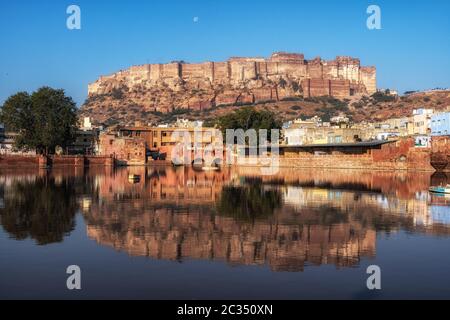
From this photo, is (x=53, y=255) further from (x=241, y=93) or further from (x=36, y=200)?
(x=241, y=93)

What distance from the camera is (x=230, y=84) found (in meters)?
168

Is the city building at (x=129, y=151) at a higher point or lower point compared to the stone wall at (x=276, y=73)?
lower

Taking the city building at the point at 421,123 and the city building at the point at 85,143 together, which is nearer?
the city building at the point at 421,123

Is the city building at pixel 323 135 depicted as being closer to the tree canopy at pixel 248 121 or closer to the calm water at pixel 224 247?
the tree canopy at pixel 248 121

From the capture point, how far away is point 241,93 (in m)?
161

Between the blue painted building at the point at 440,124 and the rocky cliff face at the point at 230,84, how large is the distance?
9288 centimetres

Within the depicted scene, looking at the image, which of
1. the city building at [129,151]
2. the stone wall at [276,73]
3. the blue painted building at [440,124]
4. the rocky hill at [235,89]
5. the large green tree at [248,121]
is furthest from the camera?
the stone wall at [276,73]

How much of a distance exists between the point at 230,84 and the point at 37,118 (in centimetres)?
9897

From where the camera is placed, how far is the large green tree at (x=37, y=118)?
7350 cm

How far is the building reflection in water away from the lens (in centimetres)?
1522
